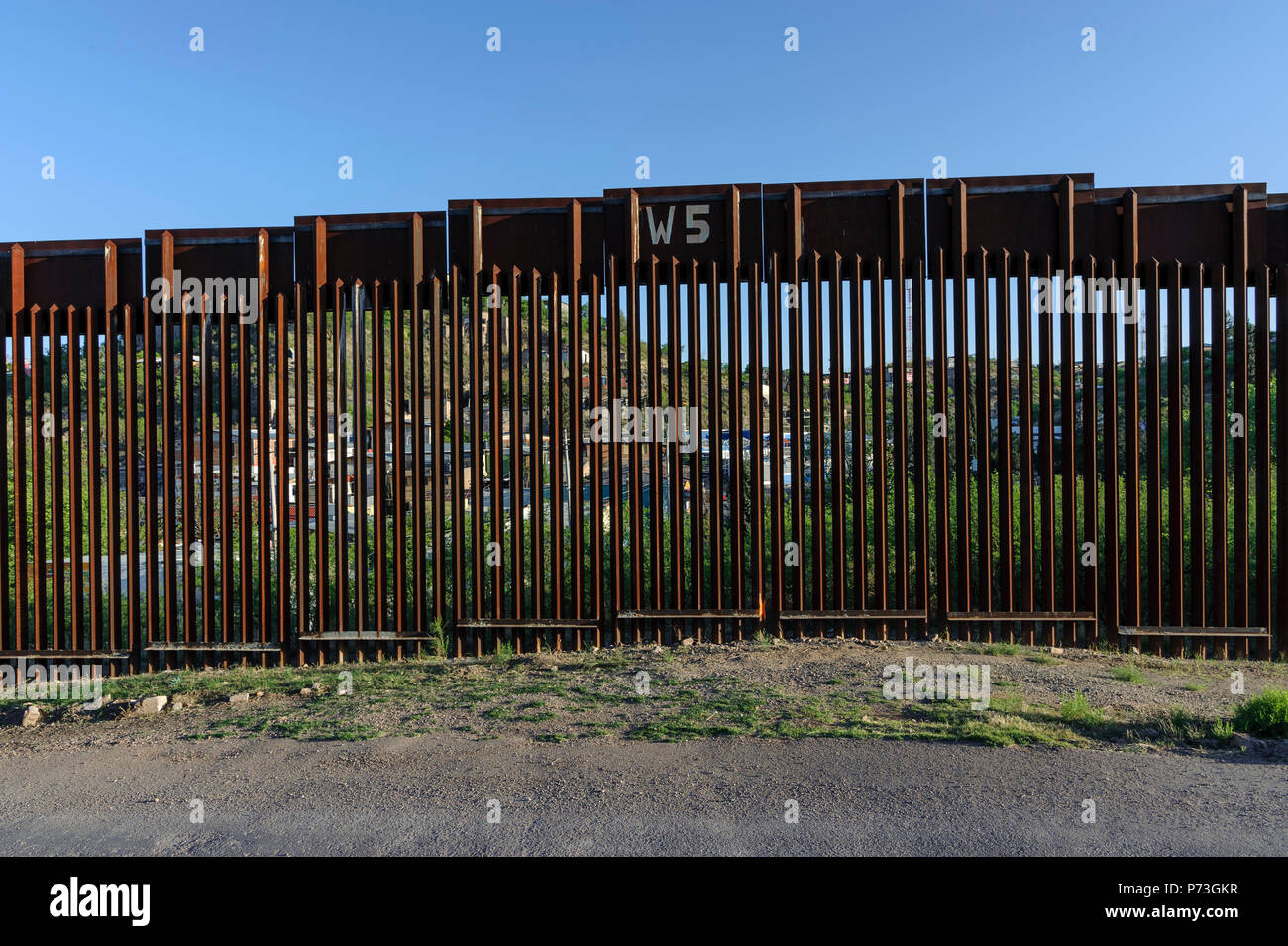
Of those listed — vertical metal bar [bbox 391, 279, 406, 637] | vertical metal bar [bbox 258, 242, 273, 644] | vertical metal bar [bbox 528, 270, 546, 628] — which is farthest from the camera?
vertical metal bar [bbox 258, 242, 273, 644]

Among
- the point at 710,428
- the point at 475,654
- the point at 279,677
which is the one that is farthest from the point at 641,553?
the point at 279,677

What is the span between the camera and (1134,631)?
6531 millimetres

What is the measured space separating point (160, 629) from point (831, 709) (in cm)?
575

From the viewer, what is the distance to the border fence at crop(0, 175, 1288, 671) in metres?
6.55

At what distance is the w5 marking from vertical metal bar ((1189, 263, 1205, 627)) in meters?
3.85

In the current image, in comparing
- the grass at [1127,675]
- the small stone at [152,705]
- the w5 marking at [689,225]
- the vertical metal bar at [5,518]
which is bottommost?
the small stone at [152,705]

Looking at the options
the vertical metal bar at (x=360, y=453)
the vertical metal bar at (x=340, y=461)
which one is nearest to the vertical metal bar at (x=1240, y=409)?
the vertical metal bar at (x=340, y=461)

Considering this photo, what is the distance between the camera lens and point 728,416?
6.84 meters

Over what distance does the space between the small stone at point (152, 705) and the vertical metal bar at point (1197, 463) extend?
7636 millimetres

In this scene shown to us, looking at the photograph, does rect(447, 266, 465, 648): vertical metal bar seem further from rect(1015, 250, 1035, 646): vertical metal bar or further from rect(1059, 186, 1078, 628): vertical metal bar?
rect(1059, 186, 1078, 628): vertical metal bar

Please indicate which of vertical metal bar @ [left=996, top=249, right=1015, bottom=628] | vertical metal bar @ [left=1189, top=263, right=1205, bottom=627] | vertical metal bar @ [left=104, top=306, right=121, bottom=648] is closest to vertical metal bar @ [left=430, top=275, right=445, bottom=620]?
vertical metal bar @ [left=104, top=306, right=121, bottom=648]

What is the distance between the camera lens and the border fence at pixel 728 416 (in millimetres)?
6555

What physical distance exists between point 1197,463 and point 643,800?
523cm

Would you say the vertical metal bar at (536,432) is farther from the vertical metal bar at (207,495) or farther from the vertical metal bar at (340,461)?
the vertical metal bar at (207,495)
